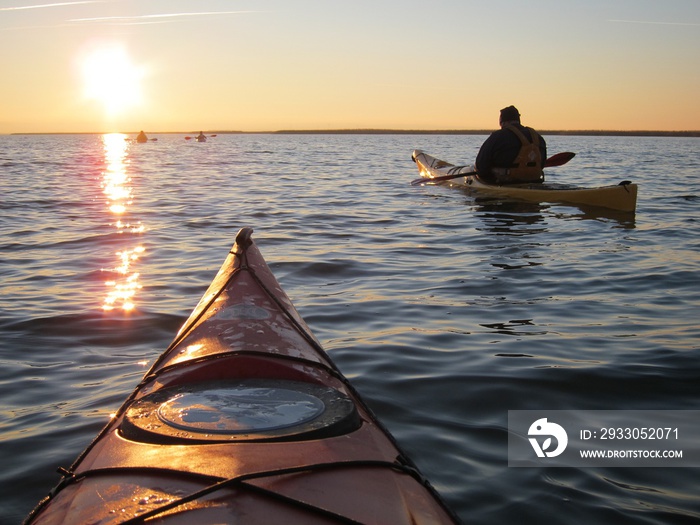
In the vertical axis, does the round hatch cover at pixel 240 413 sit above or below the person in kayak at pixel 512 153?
below

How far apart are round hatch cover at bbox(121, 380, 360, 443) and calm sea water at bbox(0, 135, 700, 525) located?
0.84m

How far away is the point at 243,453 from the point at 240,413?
1.05 feet

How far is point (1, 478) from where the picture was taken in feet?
10.8

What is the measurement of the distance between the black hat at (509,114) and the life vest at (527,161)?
36 cm

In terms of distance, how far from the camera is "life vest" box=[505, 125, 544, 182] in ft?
41.9

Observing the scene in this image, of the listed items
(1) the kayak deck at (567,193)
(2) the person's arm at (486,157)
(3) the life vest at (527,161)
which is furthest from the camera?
(2) the person's arm at (486,157)

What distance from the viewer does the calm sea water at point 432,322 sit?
11.1ft

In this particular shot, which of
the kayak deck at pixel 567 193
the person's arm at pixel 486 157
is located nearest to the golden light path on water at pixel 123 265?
the person's arm at pixel 486 157

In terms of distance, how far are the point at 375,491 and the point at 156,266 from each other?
6545 mm

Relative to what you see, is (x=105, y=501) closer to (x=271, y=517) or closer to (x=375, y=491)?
(x=271, y=517)

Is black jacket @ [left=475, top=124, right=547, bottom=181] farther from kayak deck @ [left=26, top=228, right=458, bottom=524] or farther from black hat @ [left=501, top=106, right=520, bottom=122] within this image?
kayak deck @ [left=26, top=228, right=458, bottom=524]

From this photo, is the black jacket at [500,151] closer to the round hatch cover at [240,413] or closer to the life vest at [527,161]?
the life vest at [527,161]

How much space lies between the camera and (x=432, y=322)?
19.2 ft

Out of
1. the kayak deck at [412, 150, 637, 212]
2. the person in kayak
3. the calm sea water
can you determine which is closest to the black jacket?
the person in kayak
